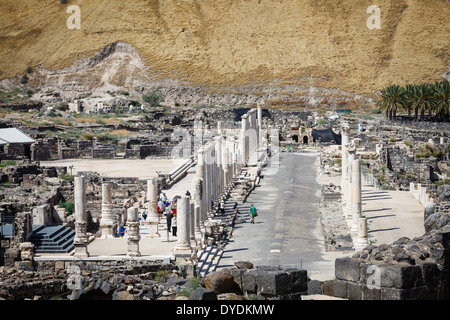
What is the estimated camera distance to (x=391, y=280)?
655 inches

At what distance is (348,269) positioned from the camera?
17641 millimetres

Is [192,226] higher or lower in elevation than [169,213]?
lower

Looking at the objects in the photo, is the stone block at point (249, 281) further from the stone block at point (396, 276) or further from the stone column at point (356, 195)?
the stone column at point (356, 195)

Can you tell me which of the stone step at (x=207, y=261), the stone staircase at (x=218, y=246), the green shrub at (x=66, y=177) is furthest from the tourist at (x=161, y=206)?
the green shrub at (x=66, y=177)

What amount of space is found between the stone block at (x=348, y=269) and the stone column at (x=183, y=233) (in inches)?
289

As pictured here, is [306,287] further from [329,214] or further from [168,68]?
[168,68]

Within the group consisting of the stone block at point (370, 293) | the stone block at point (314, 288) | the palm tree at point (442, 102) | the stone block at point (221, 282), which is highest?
the palm tree at point (442, 102)

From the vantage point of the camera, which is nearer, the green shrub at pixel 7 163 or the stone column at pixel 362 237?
the stone column at pixel 362 237

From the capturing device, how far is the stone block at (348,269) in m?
17.5

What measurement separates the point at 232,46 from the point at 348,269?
11278 centimetres

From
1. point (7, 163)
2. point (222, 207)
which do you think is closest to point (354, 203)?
point (222, 207)

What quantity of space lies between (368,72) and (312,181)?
248 ft

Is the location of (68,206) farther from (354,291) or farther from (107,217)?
(354,291)

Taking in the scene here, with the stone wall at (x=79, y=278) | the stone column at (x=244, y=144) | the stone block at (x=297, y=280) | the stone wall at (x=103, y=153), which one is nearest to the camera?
the stone block at (x=297, y=280)
